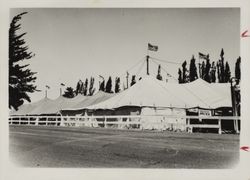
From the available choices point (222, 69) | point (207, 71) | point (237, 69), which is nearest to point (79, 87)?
point (207, 71)

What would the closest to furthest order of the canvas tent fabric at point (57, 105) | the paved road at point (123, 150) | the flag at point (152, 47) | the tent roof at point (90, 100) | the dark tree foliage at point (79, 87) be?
the paved road at point (123, 150) → the flag at point (152, 47) → the dark tree foliage at point (79, 87) → the canvas tent fabric at point (57, 105) → the tent roof at point (90, 100)

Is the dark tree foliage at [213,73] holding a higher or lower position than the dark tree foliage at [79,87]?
higher

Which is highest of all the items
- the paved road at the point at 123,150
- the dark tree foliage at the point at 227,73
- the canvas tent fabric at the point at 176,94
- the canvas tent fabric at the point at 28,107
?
the dark tree foliage at the point at 227,73

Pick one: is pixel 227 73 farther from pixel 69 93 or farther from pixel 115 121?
pixel 69 93

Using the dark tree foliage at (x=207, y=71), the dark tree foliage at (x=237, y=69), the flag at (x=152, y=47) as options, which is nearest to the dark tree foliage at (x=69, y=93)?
the flag at (x=152, y=47)

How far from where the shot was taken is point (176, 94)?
6.67 meters

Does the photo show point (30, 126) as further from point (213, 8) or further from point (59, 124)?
point (213, 8)

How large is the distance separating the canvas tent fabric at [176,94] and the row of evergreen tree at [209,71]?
0.07 meters

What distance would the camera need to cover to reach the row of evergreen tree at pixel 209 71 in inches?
258

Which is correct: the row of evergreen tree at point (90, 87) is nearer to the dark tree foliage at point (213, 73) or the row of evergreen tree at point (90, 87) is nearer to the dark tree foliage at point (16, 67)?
the dark tree foliage at point (16, 67)

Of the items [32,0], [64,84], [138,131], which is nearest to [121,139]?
[138,131]

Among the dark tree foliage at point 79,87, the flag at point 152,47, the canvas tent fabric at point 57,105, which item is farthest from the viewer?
the canvas tent fabric at point 57,105

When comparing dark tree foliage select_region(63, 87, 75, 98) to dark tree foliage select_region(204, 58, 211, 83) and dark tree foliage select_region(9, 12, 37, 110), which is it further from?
dark tree foliage select_region(204, 58, 211, 83)

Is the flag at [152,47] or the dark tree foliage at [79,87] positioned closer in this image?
the flag at [152,47]
